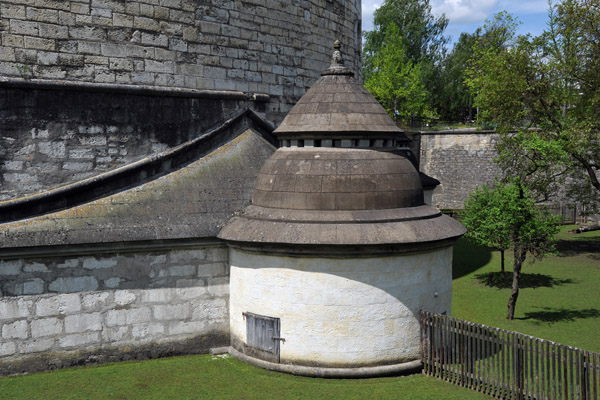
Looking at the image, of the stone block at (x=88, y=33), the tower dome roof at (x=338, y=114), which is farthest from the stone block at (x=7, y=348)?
the tower dome roof at (x=338, y=114)

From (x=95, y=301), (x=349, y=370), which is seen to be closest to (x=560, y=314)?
(x=349, y=370)

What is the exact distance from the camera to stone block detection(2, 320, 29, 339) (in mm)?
8797

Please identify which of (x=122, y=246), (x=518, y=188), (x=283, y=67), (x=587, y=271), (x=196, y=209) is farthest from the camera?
(x=587, y=271)

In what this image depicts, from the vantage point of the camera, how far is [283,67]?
42.8 feet

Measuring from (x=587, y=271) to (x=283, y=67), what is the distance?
12.0 m

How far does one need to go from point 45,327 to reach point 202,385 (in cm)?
258

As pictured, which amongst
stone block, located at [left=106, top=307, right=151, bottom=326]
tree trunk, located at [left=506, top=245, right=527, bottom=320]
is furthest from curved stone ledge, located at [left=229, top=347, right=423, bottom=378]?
tree trunk, located at [left=506, top=245, right=527, bottom=320]

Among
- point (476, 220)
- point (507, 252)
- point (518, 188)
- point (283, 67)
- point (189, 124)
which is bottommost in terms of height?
point (507, 252)

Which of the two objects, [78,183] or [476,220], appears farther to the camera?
[476,220]

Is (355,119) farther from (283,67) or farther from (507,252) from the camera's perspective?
(507,252)

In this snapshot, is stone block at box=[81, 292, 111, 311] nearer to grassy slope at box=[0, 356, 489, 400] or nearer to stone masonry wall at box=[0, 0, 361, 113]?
grassy slope at box=[0, 356, 489, 400]

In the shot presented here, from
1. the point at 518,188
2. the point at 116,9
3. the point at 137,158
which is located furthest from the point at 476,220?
the point at 116,9

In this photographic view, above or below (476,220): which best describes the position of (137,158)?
above

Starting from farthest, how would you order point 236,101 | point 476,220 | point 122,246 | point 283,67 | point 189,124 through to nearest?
point 476,220, point 283,67, point 236,101, point 189,124, point 122,246
